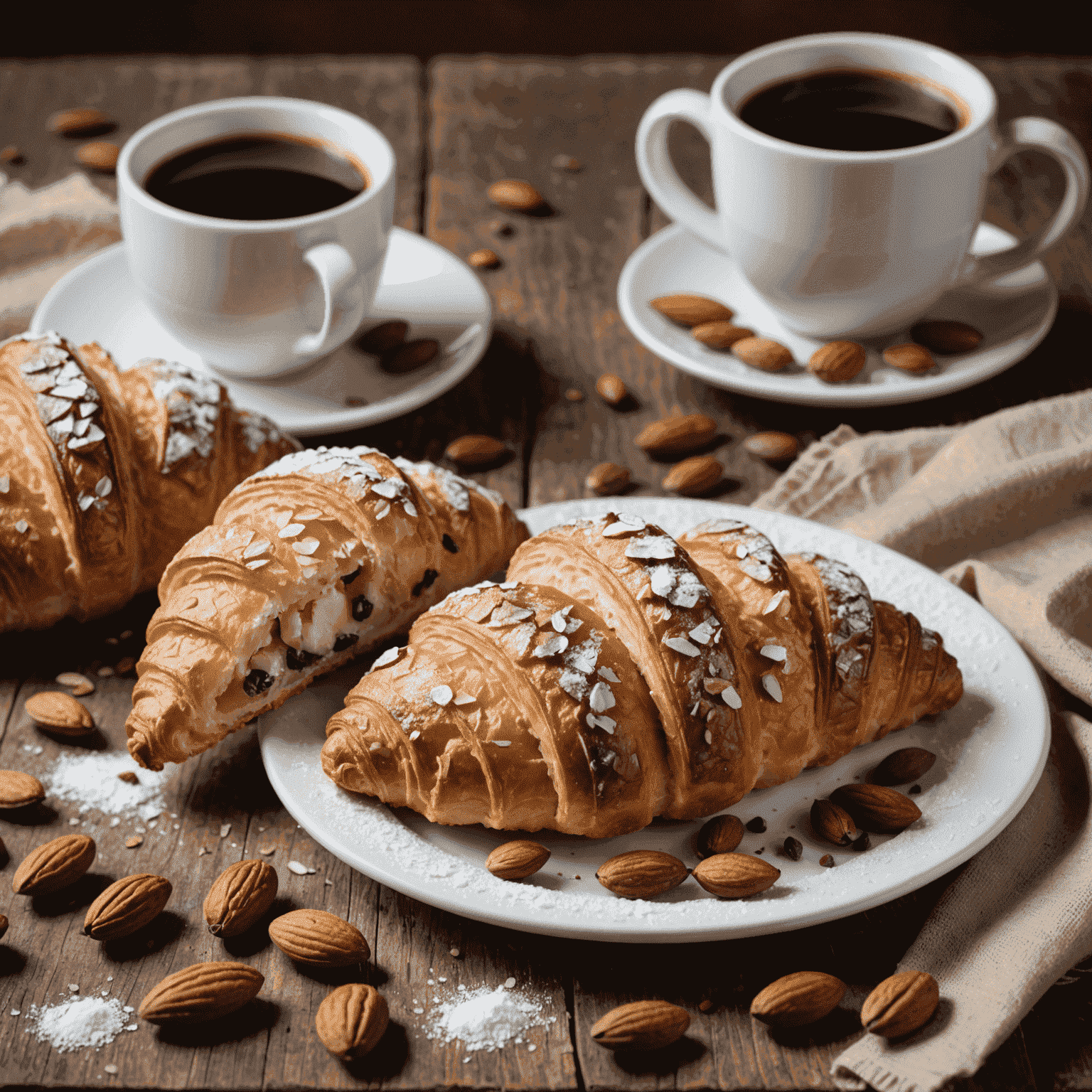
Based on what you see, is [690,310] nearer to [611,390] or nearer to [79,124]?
[611,390]

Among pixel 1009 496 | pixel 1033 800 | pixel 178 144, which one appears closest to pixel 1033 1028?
pixel 1033 800

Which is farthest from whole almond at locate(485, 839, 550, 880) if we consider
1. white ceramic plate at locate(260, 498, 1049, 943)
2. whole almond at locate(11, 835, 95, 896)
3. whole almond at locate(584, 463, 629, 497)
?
whole almond at locate(584, 463, 629, 497)

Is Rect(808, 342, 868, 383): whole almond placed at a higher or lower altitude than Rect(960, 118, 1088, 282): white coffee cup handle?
lower

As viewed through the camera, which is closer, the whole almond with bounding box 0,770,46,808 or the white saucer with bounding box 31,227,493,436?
the whole almond with bounding box 0,770,46,808

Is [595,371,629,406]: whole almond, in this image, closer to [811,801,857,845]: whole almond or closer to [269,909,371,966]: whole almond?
[811,801,857,845]: whole almond

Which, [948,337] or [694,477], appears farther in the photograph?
[948,337]

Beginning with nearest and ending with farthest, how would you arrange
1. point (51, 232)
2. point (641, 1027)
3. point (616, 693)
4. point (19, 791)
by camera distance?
point (641, 1027)
point (616, 693)
point (19, 791)
point (51, 232)

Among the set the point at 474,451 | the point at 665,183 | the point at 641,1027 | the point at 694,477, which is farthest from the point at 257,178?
the point at 641,1027
